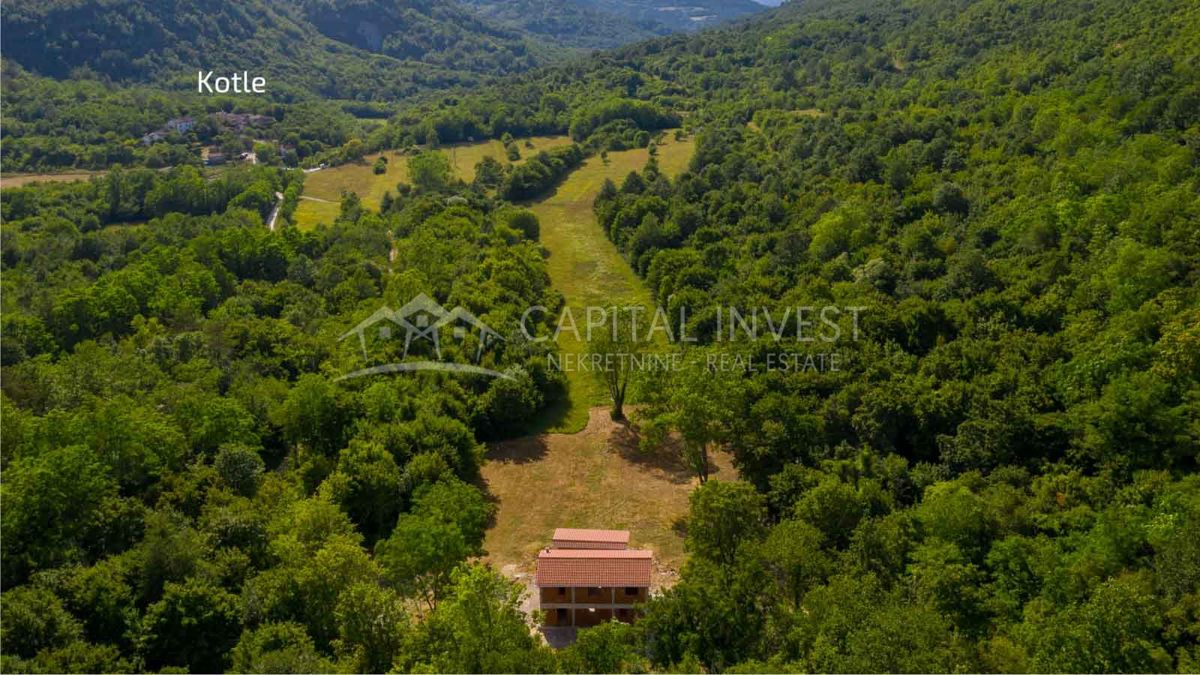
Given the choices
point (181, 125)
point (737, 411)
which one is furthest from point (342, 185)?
point (737, 411)

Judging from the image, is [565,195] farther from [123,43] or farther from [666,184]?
[123,43]

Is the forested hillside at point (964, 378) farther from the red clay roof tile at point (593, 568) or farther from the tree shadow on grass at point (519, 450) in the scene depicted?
the tree shadow on grass at point (519, 450)

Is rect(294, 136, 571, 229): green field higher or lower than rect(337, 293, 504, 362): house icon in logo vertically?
higher

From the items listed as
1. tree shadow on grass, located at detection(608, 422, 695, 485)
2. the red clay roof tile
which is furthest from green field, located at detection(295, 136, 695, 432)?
the red clay roof tile

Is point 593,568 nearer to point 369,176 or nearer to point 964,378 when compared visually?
point 964,378

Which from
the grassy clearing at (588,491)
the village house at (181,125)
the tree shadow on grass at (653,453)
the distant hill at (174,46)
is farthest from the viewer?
the distant hill at (174,46)

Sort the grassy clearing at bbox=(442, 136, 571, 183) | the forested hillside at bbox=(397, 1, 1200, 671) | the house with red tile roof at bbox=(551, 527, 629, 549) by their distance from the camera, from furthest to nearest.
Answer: the grassy clearing at bbox=(442, 136, 571, 183) < the house with red tile roof at bbox=(551, 527, 629, 549) < the forested hillside at bbox=(397, 1, 1200, 671)

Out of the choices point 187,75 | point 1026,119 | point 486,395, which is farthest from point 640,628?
point 187,75

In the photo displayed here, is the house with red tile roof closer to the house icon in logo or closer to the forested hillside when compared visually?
the forested hillside

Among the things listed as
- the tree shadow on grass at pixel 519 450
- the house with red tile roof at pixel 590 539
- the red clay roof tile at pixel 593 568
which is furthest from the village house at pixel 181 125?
the red clay roof tile at pixel 593 568
